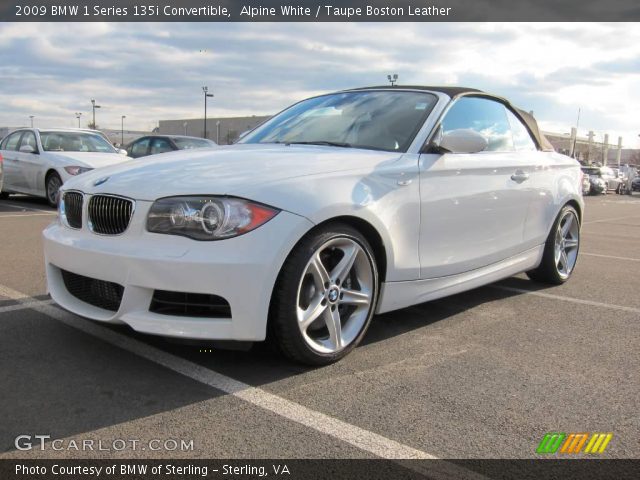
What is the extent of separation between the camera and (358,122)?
4.01m

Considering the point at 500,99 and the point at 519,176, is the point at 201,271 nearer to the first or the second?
the point at 519,176

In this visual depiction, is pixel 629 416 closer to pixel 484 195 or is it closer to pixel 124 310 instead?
pixel 484 195

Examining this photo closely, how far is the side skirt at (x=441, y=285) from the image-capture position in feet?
11.3

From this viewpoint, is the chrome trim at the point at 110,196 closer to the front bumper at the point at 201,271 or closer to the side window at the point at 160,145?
the front bumper at the point at 201,271

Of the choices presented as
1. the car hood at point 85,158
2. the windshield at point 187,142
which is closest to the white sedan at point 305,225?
the car hood at point 85,158

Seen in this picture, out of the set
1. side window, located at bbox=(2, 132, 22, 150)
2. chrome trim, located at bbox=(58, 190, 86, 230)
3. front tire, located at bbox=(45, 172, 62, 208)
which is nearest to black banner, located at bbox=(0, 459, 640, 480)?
chrome trim, located at bbox=(58, 190, 86, 230)

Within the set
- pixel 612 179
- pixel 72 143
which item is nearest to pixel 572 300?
pixel 72 143

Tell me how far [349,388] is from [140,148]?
484 inches

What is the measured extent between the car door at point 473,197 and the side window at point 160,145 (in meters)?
9.45

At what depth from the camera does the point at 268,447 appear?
230 cm

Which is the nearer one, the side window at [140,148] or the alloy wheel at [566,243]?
the alloy wheel at [566,243]

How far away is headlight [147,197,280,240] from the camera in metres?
2.76

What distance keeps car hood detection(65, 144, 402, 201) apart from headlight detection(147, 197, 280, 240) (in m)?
0.05

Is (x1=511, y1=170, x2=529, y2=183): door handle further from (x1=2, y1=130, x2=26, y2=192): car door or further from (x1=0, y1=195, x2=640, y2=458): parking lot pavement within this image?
(x1=2, y1=130, x2=26, y2=192): car door
